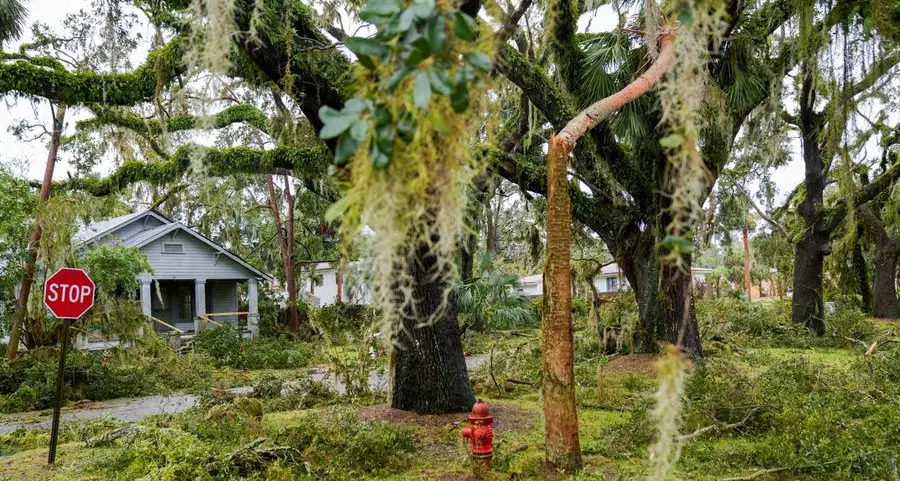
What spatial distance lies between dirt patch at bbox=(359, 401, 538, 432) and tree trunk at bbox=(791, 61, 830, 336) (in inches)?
393

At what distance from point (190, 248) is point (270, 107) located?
942 cm

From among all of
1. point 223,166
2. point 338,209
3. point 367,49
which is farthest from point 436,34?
point 223,166

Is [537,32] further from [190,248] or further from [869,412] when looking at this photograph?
[190,248]

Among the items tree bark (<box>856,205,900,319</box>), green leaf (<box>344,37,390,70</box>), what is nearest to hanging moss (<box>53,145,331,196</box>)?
green leaf (<box>344,37,390,70</box>)

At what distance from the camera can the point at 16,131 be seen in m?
14.5

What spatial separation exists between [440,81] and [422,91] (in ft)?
0.15

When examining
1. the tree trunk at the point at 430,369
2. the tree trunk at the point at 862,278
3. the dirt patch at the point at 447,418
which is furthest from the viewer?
the tree trunk at the point at 862,278

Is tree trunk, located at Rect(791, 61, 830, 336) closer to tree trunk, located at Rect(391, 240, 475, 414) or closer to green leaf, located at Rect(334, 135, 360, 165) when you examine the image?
tree trunk, located at Rect(391, 240, 475, 414)

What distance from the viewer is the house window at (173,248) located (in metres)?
18.9

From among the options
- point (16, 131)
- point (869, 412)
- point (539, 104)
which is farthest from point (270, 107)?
point (869, 412)

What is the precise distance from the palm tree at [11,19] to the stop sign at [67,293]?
7837mm

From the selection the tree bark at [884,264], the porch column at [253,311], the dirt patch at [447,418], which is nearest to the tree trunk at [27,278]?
the dirt patch at [447,418]

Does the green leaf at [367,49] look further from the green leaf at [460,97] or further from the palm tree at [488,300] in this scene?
the palm tree at [488,300]

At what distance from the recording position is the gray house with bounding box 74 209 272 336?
1809 cm
